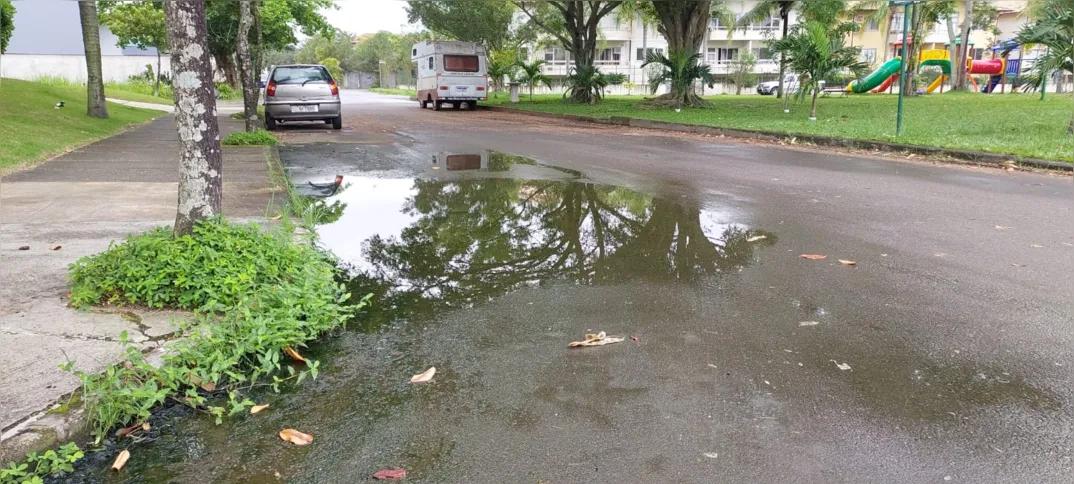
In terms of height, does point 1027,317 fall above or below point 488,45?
below

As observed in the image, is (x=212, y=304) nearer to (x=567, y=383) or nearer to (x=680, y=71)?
(x=567, y=383)

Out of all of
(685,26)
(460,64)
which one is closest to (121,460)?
(685,26)

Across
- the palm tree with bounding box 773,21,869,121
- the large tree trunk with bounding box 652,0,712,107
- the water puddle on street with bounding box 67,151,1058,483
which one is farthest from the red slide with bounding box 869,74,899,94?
the water puddle on street with bounding box 67,151,1058,483

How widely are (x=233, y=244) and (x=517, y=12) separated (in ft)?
160

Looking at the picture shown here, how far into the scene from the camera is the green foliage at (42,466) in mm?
2637

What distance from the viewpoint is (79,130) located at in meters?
15.2

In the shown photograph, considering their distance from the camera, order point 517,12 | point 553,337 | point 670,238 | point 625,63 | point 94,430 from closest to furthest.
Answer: point 94,430, point 553,337, point 670,238, point 517,12, point 625,63

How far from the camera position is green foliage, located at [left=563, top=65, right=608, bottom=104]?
31047 millimetres

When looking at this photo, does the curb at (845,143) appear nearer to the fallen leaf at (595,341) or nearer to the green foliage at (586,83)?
the green foliage at (586,83)

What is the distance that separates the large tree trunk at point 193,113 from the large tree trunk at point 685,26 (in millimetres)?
22416

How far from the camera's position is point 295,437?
304 centimetres

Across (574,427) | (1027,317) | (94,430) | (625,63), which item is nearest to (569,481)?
(574,427)

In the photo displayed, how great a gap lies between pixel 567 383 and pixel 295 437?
1.25m

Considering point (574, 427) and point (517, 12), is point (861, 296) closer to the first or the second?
point (574, 427)
